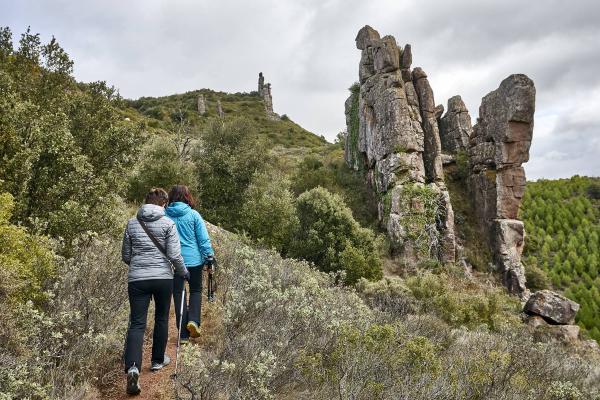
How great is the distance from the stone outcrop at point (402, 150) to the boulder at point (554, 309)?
22.1 feet

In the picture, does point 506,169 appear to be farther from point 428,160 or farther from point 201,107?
point 201,107

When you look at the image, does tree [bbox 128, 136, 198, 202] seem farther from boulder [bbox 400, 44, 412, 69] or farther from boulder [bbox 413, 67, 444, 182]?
boulder [bbox 400, 44, 412, 69]

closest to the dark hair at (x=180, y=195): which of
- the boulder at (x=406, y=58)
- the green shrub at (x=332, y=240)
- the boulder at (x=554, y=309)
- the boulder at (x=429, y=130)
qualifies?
the green shrub at (x=332, y=240)

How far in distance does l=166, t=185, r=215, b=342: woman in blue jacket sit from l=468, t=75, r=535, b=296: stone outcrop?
26.7 m

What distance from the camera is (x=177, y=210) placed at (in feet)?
19.8

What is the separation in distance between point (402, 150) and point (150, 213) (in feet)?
84.9

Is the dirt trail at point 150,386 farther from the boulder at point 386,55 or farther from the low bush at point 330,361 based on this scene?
the boulder at point 386,55

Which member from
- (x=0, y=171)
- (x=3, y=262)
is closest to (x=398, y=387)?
(x=3, y=262)

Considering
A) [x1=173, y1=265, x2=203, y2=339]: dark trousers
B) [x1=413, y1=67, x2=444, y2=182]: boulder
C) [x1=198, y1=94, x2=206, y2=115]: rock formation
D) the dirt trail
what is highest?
[x1=198, y1=94, x2=206, y2=115]: rock formation

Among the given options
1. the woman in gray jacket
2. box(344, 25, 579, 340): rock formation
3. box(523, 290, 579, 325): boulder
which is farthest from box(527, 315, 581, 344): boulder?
the woman in gray jacket

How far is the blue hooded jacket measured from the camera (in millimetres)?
6035

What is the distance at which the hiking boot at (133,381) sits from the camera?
4.69m

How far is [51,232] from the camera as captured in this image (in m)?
7.93

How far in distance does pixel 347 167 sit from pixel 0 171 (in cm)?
3145
